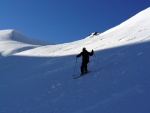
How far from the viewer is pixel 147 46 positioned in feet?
65.9

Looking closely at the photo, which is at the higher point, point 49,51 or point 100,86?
point 49,51

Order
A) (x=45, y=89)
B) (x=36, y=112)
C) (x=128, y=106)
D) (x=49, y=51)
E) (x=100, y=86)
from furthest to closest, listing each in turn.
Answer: (x=49, y=51) → (x=45, y=89) → (x=100, y=86) → (x=36, y=112) → (x=128, y=106)

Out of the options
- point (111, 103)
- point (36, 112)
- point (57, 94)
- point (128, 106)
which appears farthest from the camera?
point (57, 94)

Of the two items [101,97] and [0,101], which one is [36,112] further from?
[0,101]

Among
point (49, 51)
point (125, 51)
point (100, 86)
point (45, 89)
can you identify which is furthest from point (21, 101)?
point (49, 51)

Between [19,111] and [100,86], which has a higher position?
[100,86]

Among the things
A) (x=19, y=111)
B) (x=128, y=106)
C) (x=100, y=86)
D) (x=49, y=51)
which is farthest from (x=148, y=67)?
(x=49, y=51)

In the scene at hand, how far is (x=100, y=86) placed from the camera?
46.6ft

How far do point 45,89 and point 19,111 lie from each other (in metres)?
2.93

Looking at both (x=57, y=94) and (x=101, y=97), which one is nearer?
(x=101, y=97)

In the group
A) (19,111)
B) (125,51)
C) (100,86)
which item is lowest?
(19,111)

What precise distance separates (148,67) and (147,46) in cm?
564

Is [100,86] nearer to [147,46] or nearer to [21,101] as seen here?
[21,101]

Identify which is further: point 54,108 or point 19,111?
point 19,111
